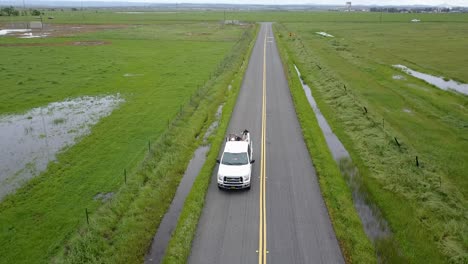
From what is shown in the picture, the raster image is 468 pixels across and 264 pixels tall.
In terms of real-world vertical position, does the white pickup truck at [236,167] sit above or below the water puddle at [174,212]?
above

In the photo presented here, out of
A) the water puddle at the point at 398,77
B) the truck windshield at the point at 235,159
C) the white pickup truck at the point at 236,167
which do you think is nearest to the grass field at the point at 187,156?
the water puddle at the point at 398,77

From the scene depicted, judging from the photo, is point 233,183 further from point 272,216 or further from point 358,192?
point 358,192

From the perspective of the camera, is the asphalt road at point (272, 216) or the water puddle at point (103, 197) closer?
the asphalt road at point (272, 216)

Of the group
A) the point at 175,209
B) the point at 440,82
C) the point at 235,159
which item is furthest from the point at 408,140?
the point at 440,82

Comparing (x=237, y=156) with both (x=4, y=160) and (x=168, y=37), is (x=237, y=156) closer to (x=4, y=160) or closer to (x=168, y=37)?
(x=4, y=160)

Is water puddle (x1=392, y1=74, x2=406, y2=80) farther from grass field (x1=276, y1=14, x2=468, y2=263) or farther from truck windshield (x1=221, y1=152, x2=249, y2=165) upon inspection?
truck windshield (x1=221, y1=152, x2=249, y2=165)

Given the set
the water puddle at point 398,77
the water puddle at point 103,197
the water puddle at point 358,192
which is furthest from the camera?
the water puddle at point 398,77

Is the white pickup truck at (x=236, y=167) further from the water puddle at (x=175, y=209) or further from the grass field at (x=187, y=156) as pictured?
the water puddle at (x=175, y=209)
